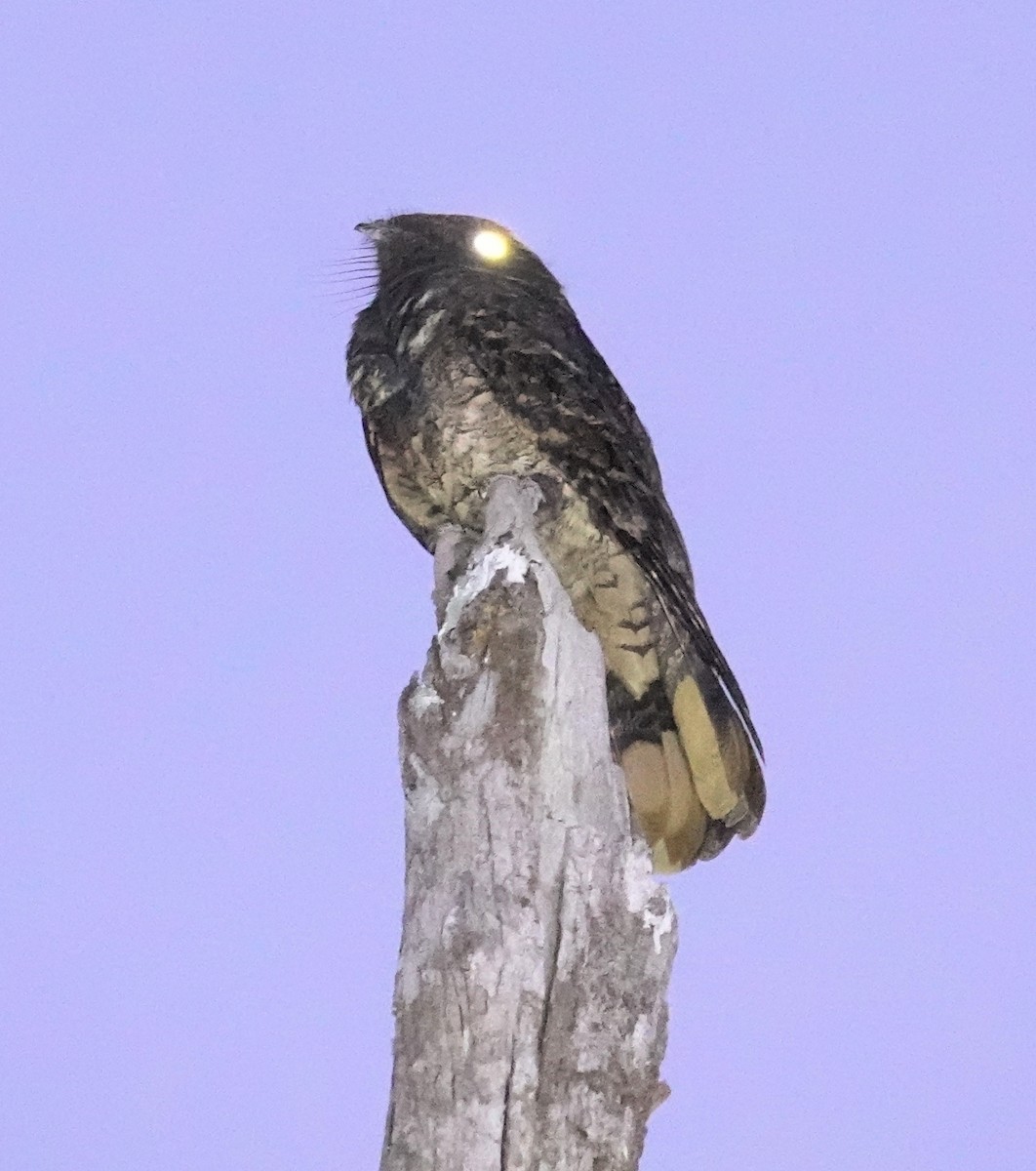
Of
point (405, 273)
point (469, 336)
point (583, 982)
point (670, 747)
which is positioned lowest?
point (583, 982)

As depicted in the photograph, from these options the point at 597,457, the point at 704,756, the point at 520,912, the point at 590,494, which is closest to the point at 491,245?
the point at 597,457

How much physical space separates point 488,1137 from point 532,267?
2.96m

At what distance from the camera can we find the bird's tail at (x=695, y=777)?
4121 mm

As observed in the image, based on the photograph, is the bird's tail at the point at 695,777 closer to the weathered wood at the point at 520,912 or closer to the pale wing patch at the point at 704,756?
the pale wing patch at the point at 704,756

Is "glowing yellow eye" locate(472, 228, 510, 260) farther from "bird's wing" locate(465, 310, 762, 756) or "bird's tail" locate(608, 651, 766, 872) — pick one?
"bird's tail" locate(608, 651, 766, 872)

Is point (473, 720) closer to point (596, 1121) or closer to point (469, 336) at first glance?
point (596, 1121)

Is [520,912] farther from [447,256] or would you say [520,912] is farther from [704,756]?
[447,256]

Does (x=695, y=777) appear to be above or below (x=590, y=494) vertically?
below

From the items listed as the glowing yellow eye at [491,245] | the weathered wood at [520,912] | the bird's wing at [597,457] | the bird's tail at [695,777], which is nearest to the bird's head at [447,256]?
the glowing yellow eye at [491,245]

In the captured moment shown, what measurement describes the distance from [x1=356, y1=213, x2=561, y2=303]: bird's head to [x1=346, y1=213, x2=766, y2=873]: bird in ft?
0.21

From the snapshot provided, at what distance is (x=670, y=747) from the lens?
167 inches

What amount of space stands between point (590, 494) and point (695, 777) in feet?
2.91

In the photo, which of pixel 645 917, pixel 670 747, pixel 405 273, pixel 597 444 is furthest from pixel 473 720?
pixel 405 273

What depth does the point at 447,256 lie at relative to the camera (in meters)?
4.86
